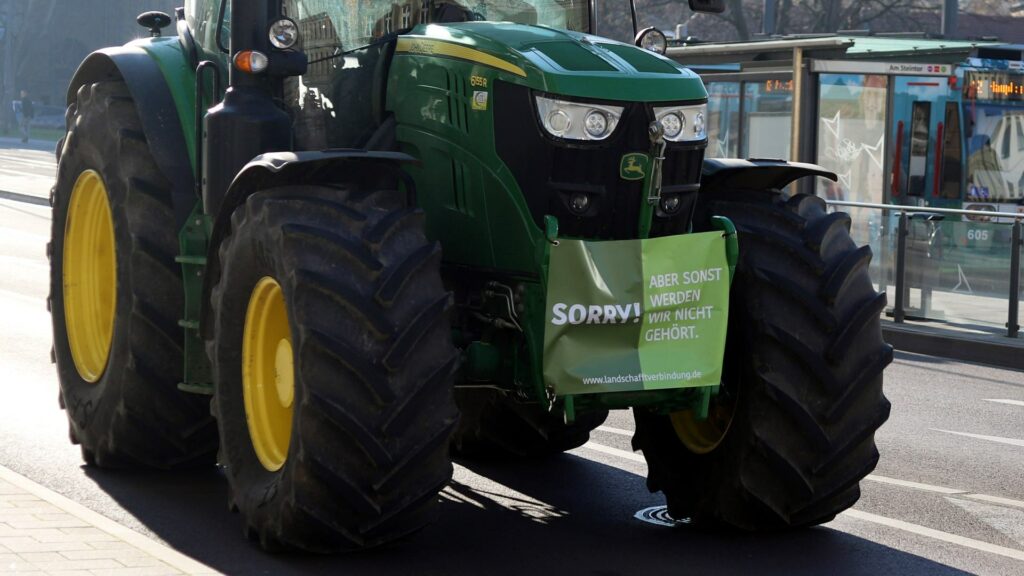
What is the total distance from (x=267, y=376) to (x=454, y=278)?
90 cm

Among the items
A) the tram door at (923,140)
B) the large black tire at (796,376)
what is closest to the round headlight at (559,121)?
the large black tire at (796,376)

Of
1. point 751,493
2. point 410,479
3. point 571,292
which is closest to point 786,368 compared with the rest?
point 751,493

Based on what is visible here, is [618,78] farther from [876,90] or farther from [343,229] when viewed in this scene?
[876,90]

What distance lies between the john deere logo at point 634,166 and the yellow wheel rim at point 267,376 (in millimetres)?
1462

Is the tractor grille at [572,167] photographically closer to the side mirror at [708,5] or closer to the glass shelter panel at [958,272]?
the side mirror at [708,5]

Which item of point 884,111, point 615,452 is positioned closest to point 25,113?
point 884,111

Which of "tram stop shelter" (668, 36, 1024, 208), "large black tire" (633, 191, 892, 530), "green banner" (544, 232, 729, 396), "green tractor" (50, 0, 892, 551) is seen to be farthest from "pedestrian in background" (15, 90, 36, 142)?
"green banner" (544, 232, 729, 396)

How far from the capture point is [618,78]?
21.3 feet

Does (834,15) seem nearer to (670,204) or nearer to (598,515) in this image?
(598,515)

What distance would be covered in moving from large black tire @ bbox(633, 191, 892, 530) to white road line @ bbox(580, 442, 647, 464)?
6.56 feet

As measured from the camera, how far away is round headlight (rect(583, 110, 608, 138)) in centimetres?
645

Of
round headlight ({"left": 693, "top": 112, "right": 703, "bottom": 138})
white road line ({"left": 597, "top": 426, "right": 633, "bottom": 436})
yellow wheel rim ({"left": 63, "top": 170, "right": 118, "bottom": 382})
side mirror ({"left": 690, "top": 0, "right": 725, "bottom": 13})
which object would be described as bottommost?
white road line ({"left": 597, "top": 426, "right": 633, "bottom": 436})

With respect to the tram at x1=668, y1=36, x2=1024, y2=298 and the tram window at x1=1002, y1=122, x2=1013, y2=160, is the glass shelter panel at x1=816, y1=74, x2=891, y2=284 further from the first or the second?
the tram window at x1=1002, y1=122, x2=1013, y2=160

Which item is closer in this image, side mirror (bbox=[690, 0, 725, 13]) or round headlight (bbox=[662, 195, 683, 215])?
round headlight (bbox=[662, 195, 683, 215])
